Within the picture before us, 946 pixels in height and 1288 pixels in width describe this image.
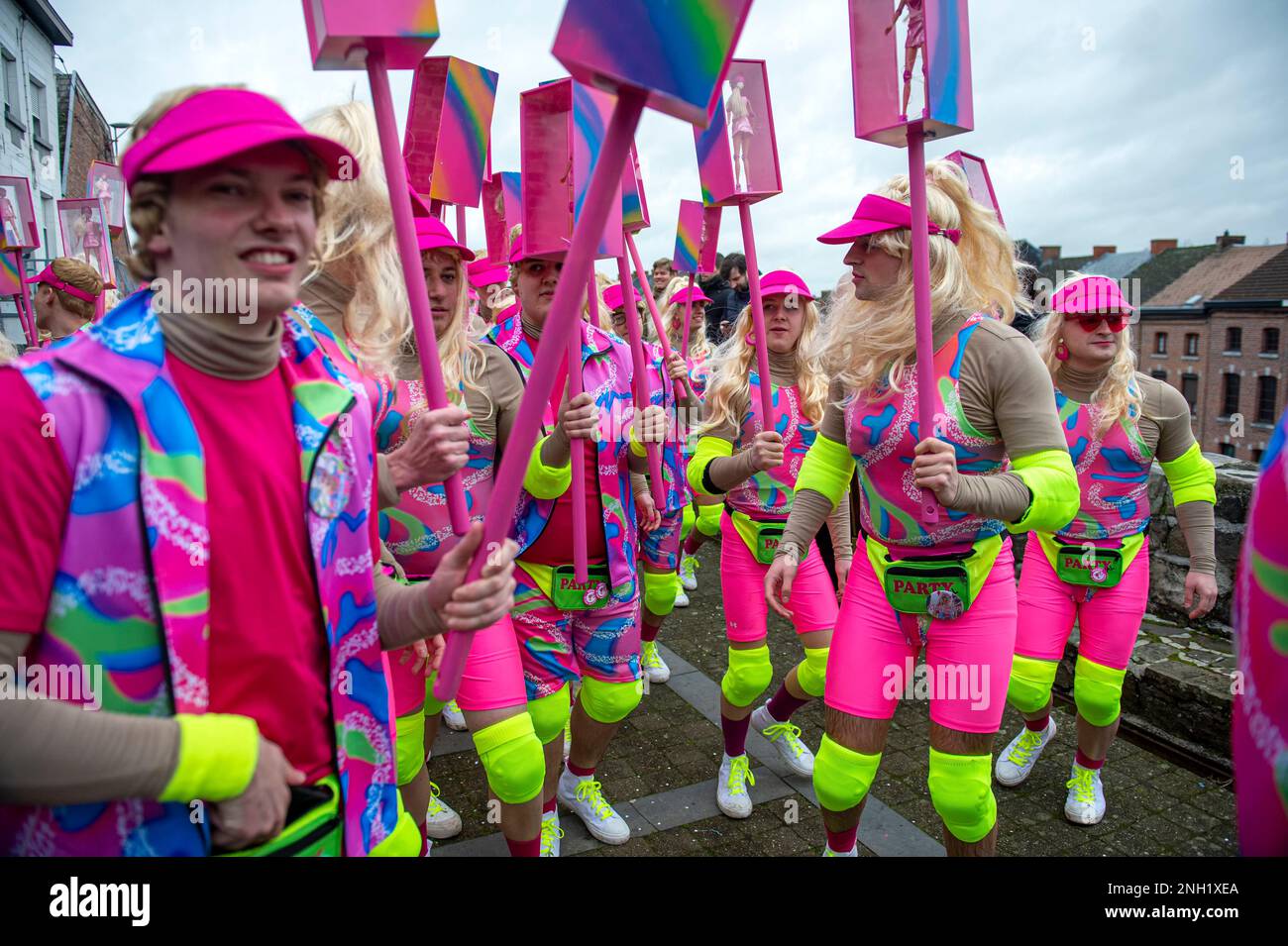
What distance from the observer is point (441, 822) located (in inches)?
145

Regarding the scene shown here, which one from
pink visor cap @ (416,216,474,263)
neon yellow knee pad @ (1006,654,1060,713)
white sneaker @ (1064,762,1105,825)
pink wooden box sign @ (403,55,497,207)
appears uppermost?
pink wooden box sign @ (403,55,497,207)

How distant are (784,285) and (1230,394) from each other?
3973 centimetres

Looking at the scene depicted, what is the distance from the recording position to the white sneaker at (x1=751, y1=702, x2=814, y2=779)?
4.23m

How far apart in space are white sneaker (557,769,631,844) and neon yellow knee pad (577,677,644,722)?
0.47m

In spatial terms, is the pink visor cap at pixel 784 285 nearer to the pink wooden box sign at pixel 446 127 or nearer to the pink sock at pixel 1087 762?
the pink wooden box sign at pixel 446 127

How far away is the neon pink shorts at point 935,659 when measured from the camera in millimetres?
2723

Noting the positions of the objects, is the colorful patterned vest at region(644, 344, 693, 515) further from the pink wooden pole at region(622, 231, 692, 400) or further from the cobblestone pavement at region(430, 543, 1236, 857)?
the cobblestone pavement at region(430, 543, 1236, 857)

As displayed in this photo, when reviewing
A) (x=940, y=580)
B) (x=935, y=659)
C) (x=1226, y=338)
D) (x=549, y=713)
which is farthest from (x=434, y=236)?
(x=1226, y=338)

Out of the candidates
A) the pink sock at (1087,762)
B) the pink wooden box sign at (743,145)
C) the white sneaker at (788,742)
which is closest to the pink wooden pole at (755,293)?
the pink wooden box sign at (743,145)

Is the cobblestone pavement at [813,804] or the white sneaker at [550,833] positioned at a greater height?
the white sneaker at [550,833]

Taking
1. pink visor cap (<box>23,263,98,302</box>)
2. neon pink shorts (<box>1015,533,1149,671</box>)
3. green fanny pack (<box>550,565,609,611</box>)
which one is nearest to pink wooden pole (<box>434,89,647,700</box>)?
green fanny pack (<box>550,565,609,611</box>)

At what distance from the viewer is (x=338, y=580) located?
1490mm

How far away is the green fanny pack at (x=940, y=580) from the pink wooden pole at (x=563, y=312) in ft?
5.50
